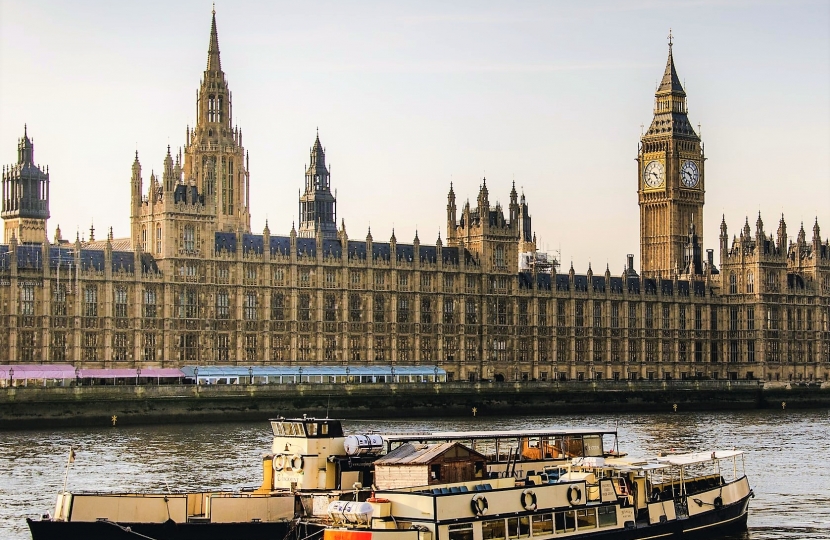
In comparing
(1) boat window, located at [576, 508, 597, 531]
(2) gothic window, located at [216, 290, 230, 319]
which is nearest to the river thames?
(1) boat window, located at [576, 508, 597, 531]

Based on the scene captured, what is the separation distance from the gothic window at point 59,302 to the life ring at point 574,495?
9659cm

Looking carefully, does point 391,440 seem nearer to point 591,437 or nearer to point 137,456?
point 591,437

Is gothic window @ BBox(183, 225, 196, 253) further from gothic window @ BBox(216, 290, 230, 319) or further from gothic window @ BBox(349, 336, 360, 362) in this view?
gothic window @ BBox(349, 336, 360, 362)

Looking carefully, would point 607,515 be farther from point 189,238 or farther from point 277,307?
point 277,307

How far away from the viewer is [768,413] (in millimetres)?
163125

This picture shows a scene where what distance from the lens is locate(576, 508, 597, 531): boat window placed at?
63.1 m

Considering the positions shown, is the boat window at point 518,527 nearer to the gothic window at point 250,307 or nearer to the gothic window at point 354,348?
the gothic window at point 250,307

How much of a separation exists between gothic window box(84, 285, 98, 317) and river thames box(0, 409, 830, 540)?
27231 mm

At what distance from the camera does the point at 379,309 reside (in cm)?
17312

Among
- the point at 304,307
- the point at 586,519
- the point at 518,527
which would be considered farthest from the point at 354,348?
the point at 518,527

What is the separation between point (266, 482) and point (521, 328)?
12051 centimetres

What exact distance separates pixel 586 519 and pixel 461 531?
6987 mm

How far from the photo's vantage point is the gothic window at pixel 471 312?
180875 mm

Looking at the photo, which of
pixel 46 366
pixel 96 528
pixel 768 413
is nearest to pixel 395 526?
pixel 96 528
